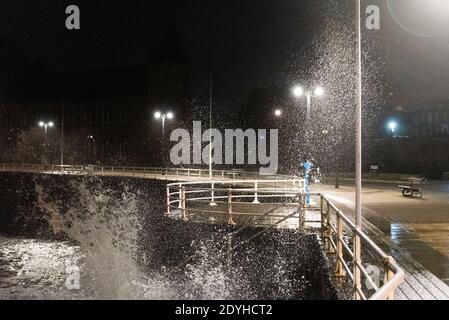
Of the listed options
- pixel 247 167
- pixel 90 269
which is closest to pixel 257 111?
pixel 247 167

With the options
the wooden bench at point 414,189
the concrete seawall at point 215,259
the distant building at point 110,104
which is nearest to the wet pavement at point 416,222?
the wooden bench at point 414,189

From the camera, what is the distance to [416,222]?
16.2m

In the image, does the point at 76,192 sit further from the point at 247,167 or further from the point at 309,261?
the point at 309,261

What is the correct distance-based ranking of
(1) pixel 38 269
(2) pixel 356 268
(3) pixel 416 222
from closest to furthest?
1. (2) pixel 356 268
2. (3) pixel 416 222
3. (1) pixel 38 269

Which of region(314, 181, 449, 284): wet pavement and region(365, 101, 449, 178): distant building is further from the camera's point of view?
region(365, 101, 449, 178): distant building

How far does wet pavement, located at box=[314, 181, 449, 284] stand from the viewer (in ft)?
36.1

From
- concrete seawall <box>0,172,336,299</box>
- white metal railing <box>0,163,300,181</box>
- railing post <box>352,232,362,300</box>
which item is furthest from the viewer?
white metal railing <box>0,163,300,181</box>

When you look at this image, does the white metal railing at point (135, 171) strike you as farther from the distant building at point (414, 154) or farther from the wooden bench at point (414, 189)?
the distant building at point (414, 154)

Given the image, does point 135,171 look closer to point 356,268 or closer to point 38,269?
point 38,269

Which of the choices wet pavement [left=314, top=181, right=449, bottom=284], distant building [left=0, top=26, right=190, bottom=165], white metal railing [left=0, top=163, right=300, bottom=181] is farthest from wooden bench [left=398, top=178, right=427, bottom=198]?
distant building [left=0, top=26, right=190, bottom=165]

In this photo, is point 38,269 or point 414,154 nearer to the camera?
point 38,269

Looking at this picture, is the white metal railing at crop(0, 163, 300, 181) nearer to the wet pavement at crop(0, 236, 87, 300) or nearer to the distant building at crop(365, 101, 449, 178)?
the wet pavement at crop(0, 236, 87, 300)

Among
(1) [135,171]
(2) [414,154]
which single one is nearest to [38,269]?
(1) [135,171]
